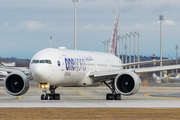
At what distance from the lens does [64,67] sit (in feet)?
94.6

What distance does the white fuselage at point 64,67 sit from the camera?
27078 millimetres

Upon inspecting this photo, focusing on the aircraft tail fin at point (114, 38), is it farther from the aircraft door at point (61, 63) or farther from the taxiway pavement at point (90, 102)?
the aircraft door at point (61, 63)

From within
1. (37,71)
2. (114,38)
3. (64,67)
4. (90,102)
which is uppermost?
(114,38)

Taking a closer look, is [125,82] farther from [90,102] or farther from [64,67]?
[64,67]

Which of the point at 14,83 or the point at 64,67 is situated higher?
the point at 64,67

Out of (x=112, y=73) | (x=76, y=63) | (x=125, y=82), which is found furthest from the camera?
(x=76, y=63)

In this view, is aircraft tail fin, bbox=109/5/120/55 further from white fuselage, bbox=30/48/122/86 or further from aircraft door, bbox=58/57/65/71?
aircraft door, bbox=58/57/65/71

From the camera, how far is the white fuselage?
88.8 ft

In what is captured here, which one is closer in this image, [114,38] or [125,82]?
[125,82]

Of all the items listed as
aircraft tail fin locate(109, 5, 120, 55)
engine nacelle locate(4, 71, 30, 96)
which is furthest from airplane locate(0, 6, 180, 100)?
aircraft tail fin locate(109, 5, 120, 55)

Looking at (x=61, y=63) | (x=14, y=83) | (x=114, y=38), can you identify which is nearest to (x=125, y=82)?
(x=61, y=63)

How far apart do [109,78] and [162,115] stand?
47.3ft

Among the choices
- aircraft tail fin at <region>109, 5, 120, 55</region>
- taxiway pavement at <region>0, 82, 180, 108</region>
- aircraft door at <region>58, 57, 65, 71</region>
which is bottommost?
taxiway pavement at <region>0, 82, 180, 108</region>

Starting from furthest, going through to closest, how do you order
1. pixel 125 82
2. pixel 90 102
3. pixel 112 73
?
1. pixel 112 73
2. pixel 125 82
3. pixel 90 102
